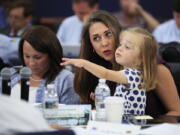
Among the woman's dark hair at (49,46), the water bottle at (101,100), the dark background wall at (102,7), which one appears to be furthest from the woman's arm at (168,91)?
the dark background wall at (102,7)

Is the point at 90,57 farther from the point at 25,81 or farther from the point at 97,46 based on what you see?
the point at 25,81

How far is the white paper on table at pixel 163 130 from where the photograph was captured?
8.66 feet

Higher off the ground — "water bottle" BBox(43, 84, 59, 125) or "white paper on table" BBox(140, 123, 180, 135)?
"water bottle" BBox(43, 84, 59, 125)

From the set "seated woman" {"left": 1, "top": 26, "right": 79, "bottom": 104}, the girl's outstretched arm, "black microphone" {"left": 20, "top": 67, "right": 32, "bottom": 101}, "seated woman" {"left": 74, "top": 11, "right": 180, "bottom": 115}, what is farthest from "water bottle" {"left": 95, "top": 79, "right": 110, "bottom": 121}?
"seated woman" {"left": 1, "top": 26, "right": 79, "bottom": 104}

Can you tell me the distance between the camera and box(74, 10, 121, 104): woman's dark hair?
3.67m

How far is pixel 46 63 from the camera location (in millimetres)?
3797

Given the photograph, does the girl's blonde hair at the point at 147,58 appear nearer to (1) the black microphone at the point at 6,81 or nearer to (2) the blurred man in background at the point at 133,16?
(1) the black microphone at the point at 6,81

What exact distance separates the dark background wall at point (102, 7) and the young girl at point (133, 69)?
14.9ft

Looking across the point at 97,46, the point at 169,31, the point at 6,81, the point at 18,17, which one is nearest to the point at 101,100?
the point at 6,81

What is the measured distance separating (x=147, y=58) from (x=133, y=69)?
11cm

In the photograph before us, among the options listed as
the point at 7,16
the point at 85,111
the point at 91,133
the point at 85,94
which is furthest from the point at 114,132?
the point at 7,16

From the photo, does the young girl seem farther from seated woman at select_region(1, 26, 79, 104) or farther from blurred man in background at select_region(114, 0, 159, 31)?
blurred man in background at select_region(114, 0, 159, 31)

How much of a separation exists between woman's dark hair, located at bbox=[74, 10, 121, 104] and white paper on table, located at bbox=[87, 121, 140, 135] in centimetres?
85

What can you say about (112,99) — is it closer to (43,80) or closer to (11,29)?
(43,80)
